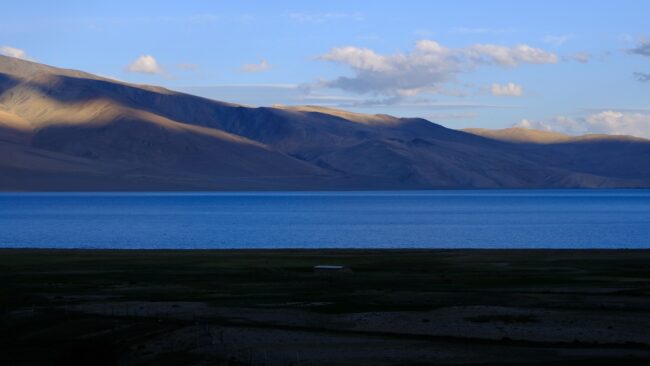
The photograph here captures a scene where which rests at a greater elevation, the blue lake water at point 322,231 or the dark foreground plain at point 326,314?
the dark foreground plain at point 326,314

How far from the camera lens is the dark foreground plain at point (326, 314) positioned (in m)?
28.3

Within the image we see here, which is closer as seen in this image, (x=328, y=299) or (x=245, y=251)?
(x=328, y=299)

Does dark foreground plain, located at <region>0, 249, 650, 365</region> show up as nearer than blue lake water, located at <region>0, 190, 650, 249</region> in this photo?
Yes

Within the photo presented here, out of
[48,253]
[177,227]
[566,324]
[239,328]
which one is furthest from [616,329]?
[177,227]

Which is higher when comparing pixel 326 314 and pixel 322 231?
pixel 326 314

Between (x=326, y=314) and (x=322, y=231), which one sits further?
(x=322, y=231)

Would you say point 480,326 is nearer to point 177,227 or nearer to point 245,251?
point 245,251

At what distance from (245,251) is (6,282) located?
26.5 m

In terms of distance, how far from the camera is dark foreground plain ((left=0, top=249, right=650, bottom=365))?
28.3m

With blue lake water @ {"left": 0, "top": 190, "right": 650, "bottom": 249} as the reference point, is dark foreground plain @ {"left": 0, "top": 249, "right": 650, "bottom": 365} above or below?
above

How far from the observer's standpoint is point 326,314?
1404 inches

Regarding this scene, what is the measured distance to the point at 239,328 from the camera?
3262cm

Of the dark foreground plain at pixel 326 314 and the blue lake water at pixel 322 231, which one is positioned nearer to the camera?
the dark foreground plain at pixel 326 314

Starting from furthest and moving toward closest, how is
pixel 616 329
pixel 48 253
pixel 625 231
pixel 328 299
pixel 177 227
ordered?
pixel 177 227 → pixel 625 231 → pixel 48 253 → pixel 328 299 → pixel 616 329
